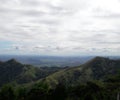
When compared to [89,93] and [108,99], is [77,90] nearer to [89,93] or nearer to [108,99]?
[89,93]

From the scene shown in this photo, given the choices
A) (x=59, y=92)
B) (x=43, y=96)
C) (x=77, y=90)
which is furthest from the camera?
(x=77, y=90)

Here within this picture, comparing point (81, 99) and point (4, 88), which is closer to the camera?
point (81, 99)

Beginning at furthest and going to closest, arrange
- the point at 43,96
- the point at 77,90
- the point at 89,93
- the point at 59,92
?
1. the point at 77,90
2. the point at 89,93
3. the point at 43,96
4. the point at 59,92

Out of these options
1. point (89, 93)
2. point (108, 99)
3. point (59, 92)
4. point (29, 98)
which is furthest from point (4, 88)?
point (108, 99)

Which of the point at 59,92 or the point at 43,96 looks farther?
the point at 43,96

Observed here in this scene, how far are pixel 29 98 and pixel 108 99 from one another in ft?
128

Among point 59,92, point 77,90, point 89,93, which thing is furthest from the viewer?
point 77,90

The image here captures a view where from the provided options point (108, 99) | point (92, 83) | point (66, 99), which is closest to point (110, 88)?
point (92, 83)

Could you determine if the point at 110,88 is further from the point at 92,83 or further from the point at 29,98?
the point at 29,98

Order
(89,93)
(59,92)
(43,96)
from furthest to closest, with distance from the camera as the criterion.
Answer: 1. (89,93)
2. (43,96)
3. (59,92)

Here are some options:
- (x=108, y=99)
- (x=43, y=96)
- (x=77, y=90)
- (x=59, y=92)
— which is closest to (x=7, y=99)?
(x=43, y=96)

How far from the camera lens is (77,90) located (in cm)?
15700

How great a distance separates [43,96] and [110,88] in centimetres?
4331

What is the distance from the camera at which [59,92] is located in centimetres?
12800
